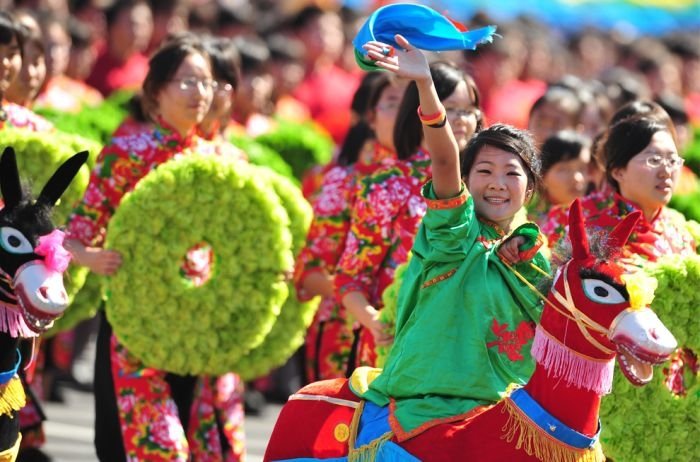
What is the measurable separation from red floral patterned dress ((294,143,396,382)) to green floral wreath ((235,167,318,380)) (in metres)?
0.08

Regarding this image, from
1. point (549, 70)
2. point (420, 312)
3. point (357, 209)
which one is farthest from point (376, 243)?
point (549, 70)

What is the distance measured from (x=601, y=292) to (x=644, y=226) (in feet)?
5.61

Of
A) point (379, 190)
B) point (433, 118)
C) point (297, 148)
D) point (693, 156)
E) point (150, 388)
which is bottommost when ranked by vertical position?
point (150, 388)

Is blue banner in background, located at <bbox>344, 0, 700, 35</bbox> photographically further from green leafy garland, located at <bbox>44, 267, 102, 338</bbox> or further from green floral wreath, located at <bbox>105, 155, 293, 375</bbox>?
green floral wreath, located at <bbox>105, 155, 293, 375</bbox>

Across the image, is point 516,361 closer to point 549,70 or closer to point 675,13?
point 549,70

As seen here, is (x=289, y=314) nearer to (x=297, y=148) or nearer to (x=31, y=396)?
(x=31, y=396)

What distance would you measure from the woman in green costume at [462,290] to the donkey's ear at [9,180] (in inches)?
56.5

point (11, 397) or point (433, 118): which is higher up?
point (433, 118)

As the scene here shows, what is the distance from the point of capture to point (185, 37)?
7570mm

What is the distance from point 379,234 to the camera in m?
6.70

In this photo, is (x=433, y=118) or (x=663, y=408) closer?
(x=433, y=118)

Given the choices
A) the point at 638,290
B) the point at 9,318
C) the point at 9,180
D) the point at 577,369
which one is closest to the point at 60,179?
the point at 9,180

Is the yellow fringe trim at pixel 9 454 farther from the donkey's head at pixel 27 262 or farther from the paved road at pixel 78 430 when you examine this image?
the paved road at pixel 78 430

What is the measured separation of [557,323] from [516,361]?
415 mm
